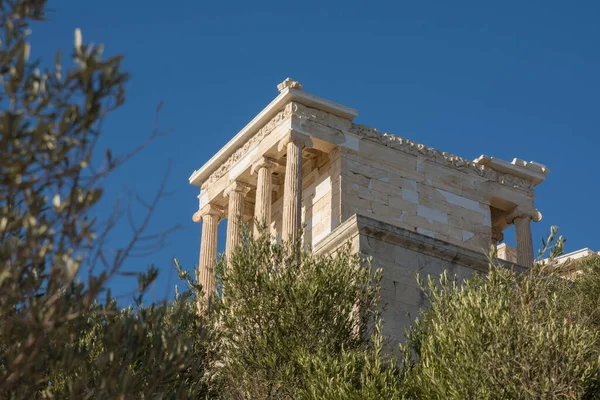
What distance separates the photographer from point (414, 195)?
28781 millimetres

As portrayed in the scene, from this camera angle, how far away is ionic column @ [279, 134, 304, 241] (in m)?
26.7

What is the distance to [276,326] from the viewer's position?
16.1 meters

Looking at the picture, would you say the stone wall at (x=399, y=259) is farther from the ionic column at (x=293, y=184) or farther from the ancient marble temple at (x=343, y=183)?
the ionic column at (x=293, y=184)

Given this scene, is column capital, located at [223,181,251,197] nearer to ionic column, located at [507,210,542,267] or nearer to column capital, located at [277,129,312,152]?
column capital, located at [277,129,312,152]

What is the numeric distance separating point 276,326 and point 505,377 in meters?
3.64

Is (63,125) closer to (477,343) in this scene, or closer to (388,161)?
(477,343)

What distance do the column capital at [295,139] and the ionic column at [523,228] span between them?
653cm

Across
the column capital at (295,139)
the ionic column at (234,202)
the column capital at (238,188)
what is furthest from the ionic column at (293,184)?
the column capital at (238,188)

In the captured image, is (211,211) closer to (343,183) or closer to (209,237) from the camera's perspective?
(209,237)

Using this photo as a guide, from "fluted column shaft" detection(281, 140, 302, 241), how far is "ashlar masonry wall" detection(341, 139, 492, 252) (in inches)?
→ 46.8

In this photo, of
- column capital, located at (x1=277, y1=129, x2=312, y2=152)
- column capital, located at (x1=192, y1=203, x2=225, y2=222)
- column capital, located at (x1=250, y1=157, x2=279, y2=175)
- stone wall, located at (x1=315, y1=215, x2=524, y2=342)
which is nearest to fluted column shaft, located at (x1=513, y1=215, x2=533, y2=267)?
column capital, located at (x1=277, y1=129, x2=312, y2=152)

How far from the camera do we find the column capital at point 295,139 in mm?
27391

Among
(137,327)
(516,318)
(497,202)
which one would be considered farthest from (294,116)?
(137,327)

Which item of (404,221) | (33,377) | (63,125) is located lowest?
(33,377)
